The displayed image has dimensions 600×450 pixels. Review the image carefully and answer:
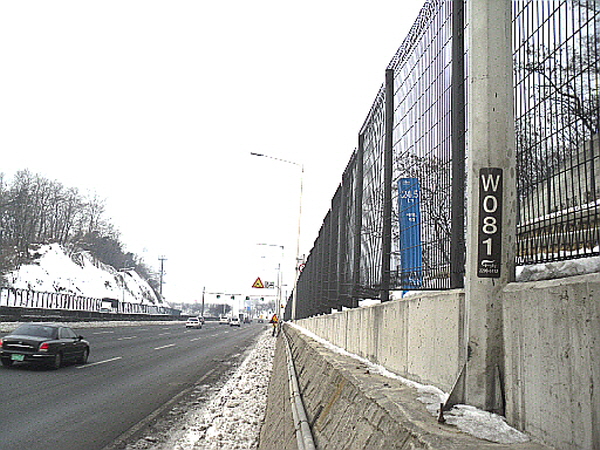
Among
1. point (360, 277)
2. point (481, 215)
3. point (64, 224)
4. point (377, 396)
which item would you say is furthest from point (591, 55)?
point (64, 224)

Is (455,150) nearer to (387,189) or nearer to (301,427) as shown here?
(387,189)

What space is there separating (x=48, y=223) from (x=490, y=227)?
118847mm

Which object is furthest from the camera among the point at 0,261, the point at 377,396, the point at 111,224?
the point at 111,224

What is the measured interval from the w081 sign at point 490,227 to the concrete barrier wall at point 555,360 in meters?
0.18

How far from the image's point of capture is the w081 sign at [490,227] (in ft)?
12.1

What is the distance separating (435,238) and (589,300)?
2666 mm

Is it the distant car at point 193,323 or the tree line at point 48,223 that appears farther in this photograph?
the tree line at point 48,223

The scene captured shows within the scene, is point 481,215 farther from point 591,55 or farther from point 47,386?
point 47,386

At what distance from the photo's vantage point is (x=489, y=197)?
373 cm

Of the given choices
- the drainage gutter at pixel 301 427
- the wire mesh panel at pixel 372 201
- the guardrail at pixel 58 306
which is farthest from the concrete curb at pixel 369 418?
the guardrail at pixel 58 306

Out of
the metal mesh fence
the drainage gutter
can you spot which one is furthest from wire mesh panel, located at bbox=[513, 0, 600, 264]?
the drainage gutter

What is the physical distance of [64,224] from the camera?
11688 cm

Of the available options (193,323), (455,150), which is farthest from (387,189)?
(193,323)

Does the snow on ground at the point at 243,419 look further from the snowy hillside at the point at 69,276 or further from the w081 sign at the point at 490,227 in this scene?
the snowy hillside at the point at 69,276
